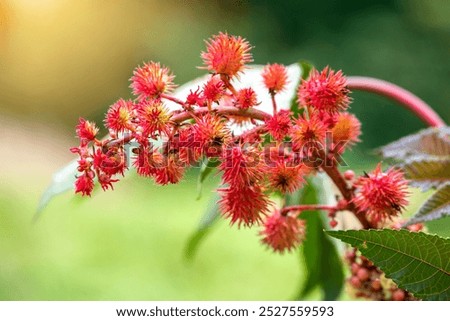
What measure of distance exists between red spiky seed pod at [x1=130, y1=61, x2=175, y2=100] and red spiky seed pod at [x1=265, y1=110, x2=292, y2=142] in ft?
0.21

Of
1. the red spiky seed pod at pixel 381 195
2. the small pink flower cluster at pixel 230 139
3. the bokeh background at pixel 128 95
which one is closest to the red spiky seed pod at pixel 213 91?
the small pink flower cluster at pixel 230 139

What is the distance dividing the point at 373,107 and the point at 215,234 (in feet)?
2.98

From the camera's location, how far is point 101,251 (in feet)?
5.30

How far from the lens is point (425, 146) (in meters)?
0.54

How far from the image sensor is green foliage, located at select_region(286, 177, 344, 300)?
60 cm

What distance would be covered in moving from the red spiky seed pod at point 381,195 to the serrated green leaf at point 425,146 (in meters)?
0.13

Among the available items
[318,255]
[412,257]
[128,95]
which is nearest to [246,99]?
[412,257]

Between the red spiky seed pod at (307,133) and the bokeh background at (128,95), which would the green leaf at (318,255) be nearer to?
the red spiky seed pod at (307,133)

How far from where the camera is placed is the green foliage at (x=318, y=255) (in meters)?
0.60

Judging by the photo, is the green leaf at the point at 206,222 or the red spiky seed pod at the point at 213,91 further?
the green leaf at the point at 206,222

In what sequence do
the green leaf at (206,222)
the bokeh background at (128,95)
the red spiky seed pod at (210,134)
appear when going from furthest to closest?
the bokeh background at (128,95)
the green leaf at (206,222)
the red spiky seed pod at (210,134)

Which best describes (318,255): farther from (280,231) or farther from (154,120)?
(154,120)

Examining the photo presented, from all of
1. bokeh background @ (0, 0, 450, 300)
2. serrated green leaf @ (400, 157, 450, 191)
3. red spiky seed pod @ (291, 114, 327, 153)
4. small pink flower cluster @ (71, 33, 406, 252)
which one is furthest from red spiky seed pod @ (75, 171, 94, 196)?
bokeh background @ (0, 0, 450, 300)

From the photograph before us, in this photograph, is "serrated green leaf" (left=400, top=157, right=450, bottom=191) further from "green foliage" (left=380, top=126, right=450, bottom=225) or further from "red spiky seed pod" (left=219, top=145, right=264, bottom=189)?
"red spiky seed pod" (left=219, top=145, right=264, bottom=189)
